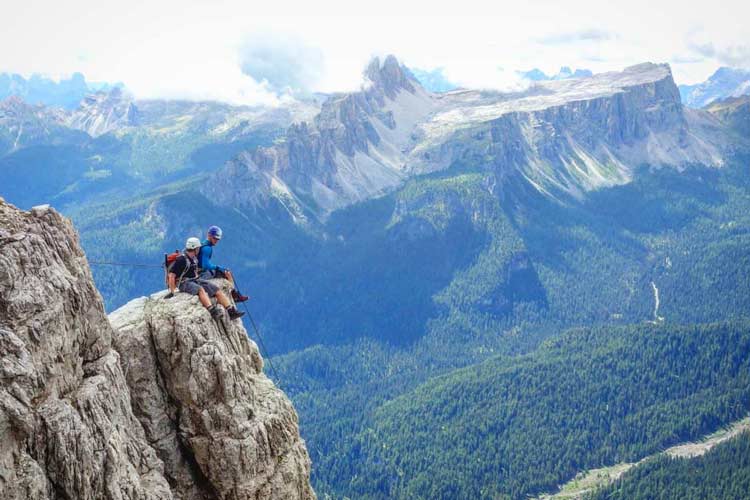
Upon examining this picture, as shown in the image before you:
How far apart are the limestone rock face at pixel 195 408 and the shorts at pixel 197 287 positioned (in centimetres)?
196

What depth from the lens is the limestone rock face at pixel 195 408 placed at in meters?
26.2

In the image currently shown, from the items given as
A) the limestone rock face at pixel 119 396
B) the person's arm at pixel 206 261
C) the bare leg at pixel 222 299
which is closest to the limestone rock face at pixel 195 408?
the limestone rock face at pixel 119 396

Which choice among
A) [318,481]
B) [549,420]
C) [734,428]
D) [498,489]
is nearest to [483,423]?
[549,420]

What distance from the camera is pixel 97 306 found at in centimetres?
2438

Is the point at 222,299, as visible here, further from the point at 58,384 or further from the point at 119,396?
the point at 58,384

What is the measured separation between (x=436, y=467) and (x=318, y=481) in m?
28.5

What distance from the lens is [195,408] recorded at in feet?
86.4

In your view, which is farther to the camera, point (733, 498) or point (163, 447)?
point (733, 498)

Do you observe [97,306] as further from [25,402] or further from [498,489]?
[498,489]

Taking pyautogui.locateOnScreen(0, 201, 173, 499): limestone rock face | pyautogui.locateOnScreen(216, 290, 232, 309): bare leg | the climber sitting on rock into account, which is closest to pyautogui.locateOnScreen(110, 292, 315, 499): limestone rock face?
the climber sitting on rock

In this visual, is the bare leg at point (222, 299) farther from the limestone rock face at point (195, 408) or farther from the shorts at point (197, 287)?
the limestone rock face at point (195, 408)

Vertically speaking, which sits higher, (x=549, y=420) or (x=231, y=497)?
(x=231, y=497)

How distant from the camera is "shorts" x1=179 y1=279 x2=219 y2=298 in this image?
96.9 feet

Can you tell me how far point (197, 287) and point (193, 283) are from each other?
39 cm
